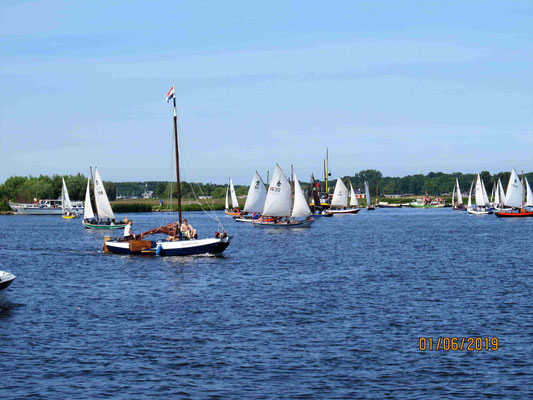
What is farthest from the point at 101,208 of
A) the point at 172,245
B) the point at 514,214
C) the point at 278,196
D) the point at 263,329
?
the point at 514,214

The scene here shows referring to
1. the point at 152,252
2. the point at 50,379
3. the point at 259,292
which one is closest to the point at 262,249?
the point at 152,252

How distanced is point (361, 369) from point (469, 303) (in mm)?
17070

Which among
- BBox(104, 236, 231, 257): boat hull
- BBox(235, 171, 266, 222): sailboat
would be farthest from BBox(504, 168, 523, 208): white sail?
BBox(104, 236, 231, 257): boat hull

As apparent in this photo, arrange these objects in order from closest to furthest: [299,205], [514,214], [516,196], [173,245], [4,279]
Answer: [4,279] < [173,245] < [299,205] < [516,196] < [514,214]

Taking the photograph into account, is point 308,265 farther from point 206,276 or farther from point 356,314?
point 356,314

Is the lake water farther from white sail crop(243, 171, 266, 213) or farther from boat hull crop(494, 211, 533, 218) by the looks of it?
boat hull crop(494, 211, 533, 218)

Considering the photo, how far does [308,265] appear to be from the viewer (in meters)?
69.8

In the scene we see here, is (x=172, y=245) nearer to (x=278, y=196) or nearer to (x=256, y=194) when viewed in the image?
(x=278, y=196)

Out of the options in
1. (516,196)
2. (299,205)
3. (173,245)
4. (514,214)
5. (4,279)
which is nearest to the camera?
(4,279)

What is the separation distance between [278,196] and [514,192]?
7323cm

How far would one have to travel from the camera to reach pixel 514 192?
177250 millimetres

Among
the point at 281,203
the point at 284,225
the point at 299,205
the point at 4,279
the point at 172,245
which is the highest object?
the point at 281,203

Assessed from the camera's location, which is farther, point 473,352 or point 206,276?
point 206,276

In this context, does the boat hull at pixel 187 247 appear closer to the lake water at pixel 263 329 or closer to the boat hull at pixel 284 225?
the lake water at pixel 263 329
